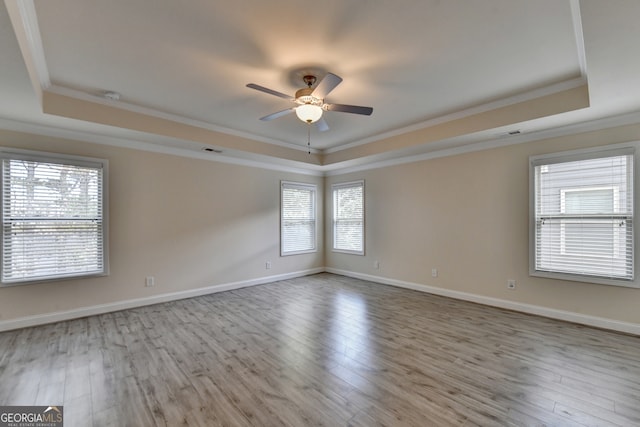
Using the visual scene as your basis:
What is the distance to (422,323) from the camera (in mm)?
3594

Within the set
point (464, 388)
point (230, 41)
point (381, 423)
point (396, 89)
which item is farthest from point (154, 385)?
point (396, 89)

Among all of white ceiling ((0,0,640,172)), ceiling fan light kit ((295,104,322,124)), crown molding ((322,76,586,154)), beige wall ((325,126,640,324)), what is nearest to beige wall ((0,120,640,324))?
beige wall ((325,126,640,324))

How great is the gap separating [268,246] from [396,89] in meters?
3.89

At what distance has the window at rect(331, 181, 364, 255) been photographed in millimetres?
6203

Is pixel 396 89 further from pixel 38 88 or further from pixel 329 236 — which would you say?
pixel 329 236

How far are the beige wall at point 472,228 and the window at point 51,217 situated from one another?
4616 millimetres

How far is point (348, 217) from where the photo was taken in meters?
6.46

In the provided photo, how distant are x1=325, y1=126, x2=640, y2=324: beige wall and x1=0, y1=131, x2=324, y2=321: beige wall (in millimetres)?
2265

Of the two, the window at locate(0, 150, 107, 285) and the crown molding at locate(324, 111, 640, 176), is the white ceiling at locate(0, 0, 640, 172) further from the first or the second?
the window at locate(0, 150, 107, 285)

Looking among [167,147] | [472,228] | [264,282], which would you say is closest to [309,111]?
[167,147]

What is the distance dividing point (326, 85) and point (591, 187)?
3.55 meters

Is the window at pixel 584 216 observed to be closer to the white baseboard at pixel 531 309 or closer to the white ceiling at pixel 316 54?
the white baseboard at pixel 531 309

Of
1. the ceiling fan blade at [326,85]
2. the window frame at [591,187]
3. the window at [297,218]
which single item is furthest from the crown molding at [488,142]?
the ceiling fan blade at [326,85]

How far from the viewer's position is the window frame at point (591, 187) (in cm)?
326
